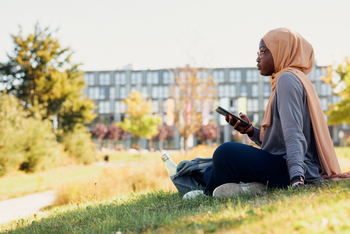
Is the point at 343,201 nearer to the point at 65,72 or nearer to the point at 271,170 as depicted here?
the point at 271,170

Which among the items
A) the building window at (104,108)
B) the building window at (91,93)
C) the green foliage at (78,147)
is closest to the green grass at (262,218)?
the green foliage at (78,147)

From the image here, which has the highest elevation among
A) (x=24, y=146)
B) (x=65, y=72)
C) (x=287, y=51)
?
→ (x=65, y=72)

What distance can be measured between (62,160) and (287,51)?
16102 mm

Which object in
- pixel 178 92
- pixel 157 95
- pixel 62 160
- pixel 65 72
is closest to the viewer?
pixel 62 160

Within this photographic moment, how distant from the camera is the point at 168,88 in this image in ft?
200

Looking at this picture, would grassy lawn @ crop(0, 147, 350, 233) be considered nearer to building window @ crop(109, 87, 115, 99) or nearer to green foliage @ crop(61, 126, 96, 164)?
green foliage @ crop(61, 126, 96, 164)

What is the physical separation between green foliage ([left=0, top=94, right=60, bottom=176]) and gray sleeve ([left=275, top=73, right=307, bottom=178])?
40.8ft

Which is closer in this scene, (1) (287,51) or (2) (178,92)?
(1) (287,51)

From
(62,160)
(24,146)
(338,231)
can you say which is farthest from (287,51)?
(62,160)

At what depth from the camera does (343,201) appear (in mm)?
1848

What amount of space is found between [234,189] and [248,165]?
0.30m

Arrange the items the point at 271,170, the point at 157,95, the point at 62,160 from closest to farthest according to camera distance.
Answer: the point at 271,170 < the point at 62,160 < the point at 157,95

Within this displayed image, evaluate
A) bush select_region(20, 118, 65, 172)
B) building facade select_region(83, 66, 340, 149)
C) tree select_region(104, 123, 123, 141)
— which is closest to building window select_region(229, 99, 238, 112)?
building facade select_region(83, 66, 340, 149)

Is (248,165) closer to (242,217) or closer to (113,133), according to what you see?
(242,217)
